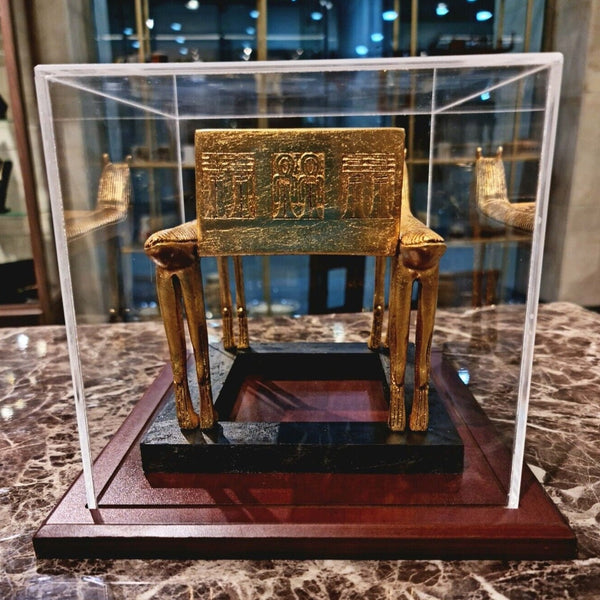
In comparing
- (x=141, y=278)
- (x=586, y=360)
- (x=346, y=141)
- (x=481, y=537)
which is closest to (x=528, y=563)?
(x=481, y=537)

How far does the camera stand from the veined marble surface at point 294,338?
3.10 ft

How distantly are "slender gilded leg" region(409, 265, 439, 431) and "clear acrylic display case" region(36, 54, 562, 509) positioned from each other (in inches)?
6.7

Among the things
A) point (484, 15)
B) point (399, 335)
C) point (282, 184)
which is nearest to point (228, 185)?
point (282, 184)

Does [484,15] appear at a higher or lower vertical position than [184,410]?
higher

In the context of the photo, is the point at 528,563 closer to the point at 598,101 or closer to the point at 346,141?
the point at 346,141

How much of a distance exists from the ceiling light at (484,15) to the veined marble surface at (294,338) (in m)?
1.45

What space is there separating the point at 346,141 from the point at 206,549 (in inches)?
31.3

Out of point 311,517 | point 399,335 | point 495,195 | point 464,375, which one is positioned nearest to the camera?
point 311,517

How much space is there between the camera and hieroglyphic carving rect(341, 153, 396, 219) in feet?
3.49

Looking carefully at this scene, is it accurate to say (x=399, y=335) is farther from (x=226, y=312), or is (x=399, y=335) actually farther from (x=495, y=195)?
(x=226, y=312)

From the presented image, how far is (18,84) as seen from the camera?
2.39 m

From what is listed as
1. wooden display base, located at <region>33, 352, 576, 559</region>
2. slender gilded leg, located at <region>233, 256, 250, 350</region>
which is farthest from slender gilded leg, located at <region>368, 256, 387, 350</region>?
wooden display base, located at <region>33, 352, 576, 559</region>

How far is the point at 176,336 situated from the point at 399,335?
0.47 m

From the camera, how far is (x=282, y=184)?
3.51 ft
